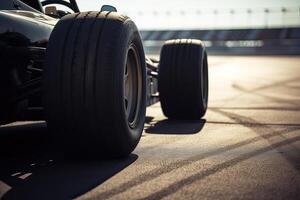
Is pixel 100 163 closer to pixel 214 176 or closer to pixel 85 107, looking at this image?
pixel 85 107

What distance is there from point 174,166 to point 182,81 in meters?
2.35

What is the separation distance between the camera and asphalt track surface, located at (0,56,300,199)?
2365 millimetres

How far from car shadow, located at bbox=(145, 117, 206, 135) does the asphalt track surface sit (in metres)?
0.01

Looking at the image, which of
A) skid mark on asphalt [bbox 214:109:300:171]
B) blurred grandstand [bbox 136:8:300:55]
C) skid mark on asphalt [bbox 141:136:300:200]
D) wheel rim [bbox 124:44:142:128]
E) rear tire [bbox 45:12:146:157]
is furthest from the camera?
blurred grandstand [bbox 136:8:300:55]

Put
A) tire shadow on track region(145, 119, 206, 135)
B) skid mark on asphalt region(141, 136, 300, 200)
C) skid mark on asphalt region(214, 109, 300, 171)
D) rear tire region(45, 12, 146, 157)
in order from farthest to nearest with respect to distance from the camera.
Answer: tire shadow on track region(145, 119, 206, 135) < skid mark on asphalt region(214, 109, 300, 171) < rear tire region(45, 12, 146, 157) < skid mark on asphalt region(141, 136, 300, 200)

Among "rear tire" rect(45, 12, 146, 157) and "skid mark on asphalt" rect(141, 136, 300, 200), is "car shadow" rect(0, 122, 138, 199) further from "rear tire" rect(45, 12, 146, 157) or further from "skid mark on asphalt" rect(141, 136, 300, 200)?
"skid mark on asphalt" rect(141, 136, 300, 200)

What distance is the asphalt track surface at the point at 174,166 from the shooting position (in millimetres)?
2365

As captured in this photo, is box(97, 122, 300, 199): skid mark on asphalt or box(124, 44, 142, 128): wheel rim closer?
box(97, 122, 300, 199): skid mark on asphalt

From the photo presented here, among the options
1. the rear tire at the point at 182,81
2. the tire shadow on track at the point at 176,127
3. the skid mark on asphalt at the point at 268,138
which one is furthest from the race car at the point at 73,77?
the rear tire at the point at 182,81

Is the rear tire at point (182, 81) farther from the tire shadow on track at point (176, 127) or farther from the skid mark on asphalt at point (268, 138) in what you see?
the skid mark on asphalt at point (268, 138)

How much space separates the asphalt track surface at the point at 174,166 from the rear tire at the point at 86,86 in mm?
190

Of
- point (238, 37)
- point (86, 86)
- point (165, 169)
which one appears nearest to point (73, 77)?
point (86, 86)

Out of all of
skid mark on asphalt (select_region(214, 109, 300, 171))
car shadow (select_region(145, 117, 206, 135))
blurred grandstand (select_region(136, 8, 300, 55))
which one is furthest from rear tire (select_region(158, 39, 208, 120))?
blurred grandstand (select_region(136, 8, 300, 55))

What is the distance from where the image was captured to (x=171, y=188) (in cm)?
241
